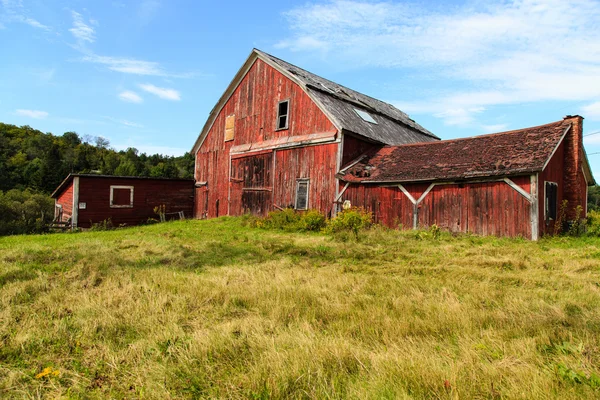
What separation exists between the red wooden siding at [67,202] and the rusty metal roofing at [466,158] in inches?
608

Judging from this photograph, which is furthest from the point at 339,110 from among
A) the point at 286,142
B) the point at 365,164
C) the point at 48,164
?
the point at 48,164

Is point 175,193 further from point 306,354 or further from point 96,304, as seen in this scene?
point 306,354

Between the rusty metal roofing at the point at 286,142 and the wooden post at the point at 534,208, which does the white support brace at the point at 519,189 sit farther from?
the rusty metal roofing at the point at 286,142

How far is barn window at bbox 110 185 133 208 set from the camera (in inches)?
778

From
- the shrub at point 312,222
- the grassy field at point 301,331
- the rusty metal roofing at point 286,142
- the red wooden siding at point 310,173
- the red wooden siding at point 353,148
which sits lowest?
the grassy field at point 301,331

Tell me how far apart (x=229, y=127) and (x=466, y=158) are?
13161 millimetres

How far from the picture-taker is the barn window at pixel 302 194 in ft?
54.7

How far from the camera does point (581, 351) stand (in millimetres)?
2816

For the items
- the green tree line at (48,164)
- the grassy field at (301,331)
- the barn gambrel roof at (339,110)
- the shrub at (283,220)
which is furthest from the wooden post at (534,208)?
the green tree line at (48,164)

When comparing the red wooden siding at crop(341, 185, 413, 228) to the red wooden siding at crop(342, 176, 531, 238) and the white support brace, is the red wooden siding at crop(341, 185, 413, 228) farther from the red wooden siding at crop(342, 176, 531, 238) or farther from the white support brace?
the white support brace

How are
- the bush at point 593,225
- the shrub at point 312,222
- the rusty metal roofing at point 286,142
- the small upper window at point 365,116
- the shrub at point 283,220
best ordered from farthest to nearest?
the small upper window at point 365,116 → the rusty metal roofing at point 286,142 → the shrub at point 283,220 → the shrub at point 312,222 → the bush at point 593,225

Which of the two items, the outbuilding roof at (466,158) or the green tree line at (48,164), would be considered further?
the green tree line at (48,164)

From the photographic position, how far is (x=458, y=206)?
495 inches

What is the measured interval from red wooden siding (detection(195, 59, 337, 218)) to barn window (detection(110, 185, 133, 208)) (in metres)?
3.95
